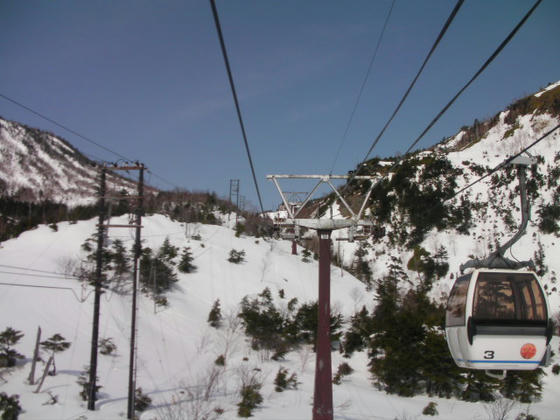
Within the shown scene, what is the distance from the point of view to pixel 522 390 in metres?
28.8

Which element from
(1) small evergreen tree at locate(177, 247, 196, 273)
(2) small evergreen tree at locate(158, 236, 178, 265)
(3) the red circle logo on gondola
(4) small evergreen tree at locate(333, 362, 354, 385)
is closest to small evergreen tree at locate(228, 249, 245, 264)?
(1) small evergreen tree at locate(177, 247, 196, 273)

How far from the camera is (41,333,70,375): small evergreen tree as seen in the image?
2478 cm

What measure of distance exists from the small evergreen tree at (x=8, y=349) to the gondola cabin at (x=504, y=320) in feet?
72.4

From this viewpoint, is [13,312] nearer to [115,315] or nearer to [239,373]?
[115,315]

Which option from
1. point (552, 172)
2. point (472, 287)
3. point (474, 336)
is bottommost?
point (474, 336)

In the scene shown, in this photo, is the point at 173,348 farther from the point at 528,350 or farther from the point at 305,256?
the point at 305,256

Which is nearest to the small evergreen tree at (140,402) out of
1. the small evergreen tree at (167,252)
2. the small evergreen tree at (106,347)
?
the small evergreen tree at (106,347)

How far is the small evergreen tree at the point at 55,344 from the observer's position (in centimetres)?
2478

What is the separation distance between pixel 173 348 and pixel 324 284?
19.8 meters

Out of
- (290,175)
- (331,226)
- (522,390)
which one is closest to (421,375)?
(522,390)

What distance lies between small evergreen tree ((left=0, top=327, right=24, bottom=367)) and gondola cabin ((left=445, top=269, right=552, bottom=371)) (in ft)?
72.4

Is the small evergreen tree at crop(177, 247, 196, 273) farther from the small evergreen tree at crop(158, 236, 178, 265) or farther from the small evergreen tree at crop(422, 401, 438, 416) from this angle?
the small evergreen tree at crop(422, 401, 438, 416)

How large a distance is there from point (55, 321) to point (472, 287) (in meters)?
27.9

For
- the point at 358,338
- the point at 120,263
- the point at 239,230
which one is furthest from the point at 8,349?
the point at 239,230
